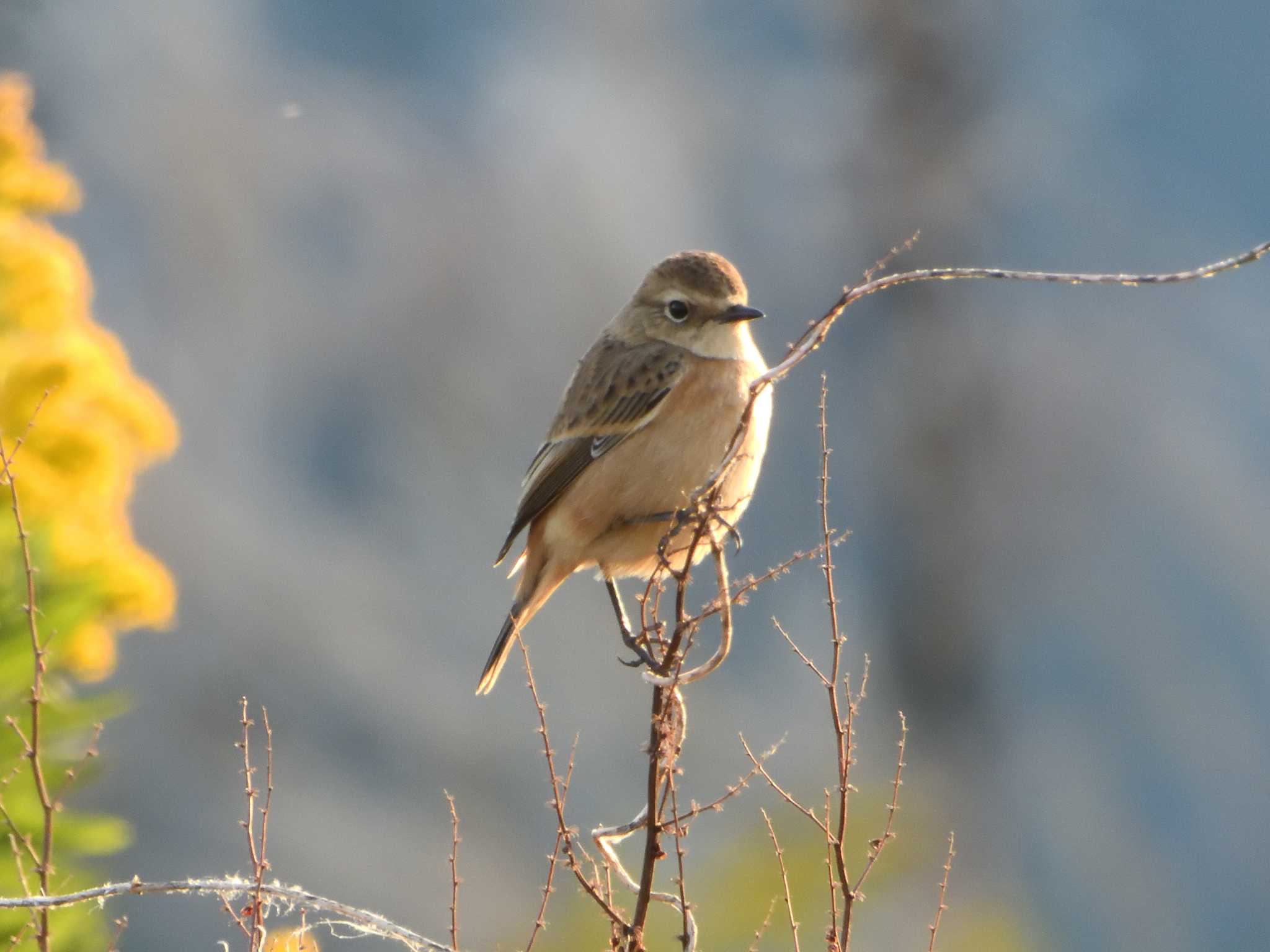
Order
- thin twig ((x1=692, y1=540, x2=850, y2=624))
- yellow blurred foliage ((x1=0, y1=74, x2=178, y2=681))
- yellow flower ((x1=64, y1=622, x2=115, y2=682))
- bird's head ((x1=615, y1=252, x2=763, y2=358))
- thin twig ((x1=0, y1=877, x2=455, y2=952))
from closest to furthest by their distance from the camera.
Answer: thin twig ((x1=0, y1=877, x2=455, y2=952)) → thin twig ((x1=692, y1=540, x2=850, y2=624)) → bird's head ((x1=615, y1=252, x2=763, y2=358)) → yellow flower ((x1=64, y1=622, x2=115, y2=682)) → yellow blurred foliage ((x1=0, y1=74, x2=178, y2=681))

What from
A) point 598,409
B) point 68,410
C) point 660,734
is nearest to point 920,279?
point 660,734

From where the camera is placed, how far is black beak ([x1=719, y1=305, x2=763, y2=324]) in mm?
4301

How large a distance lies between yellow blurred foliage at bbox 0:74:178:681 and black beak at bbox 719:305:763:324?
390 cm

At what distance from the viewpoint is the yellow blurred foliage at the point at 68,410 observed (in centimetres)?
743

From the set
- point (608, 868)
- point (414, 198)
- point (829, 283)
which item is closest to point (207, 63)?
point (414, 198)

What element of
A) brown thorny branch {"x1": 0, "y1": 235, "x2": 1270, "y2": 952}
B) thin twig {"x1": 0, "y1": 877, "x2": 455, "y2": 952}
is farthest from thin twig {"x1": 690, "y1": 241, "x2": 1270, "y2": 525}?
thin twig {"x1": 0, "y1": 877, "x2": 455, "y2": 952}

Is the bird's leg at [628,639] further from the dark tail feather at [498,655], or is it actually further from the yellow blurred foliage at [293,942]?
the yellow blurred foliage at [293,942]

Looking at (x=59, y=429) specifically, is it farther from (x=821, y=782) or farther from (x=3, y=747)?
(x=821, y=782)

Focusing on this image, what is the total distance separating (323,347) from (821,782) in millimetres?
7612

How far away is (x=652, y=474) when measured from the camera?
13.8ft

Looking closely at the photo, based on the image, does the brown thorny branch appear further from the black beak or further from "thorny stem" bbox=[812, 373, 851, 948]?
the black beak

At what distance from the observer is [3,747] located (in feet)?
18.5

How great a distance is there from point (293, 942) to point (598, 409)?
1.80m

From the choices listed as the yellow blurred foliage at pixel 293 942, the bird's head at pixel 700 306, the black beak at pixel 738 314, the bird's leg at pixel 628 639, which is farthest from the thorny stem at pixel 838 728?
the bird's head at pixel 700 306
